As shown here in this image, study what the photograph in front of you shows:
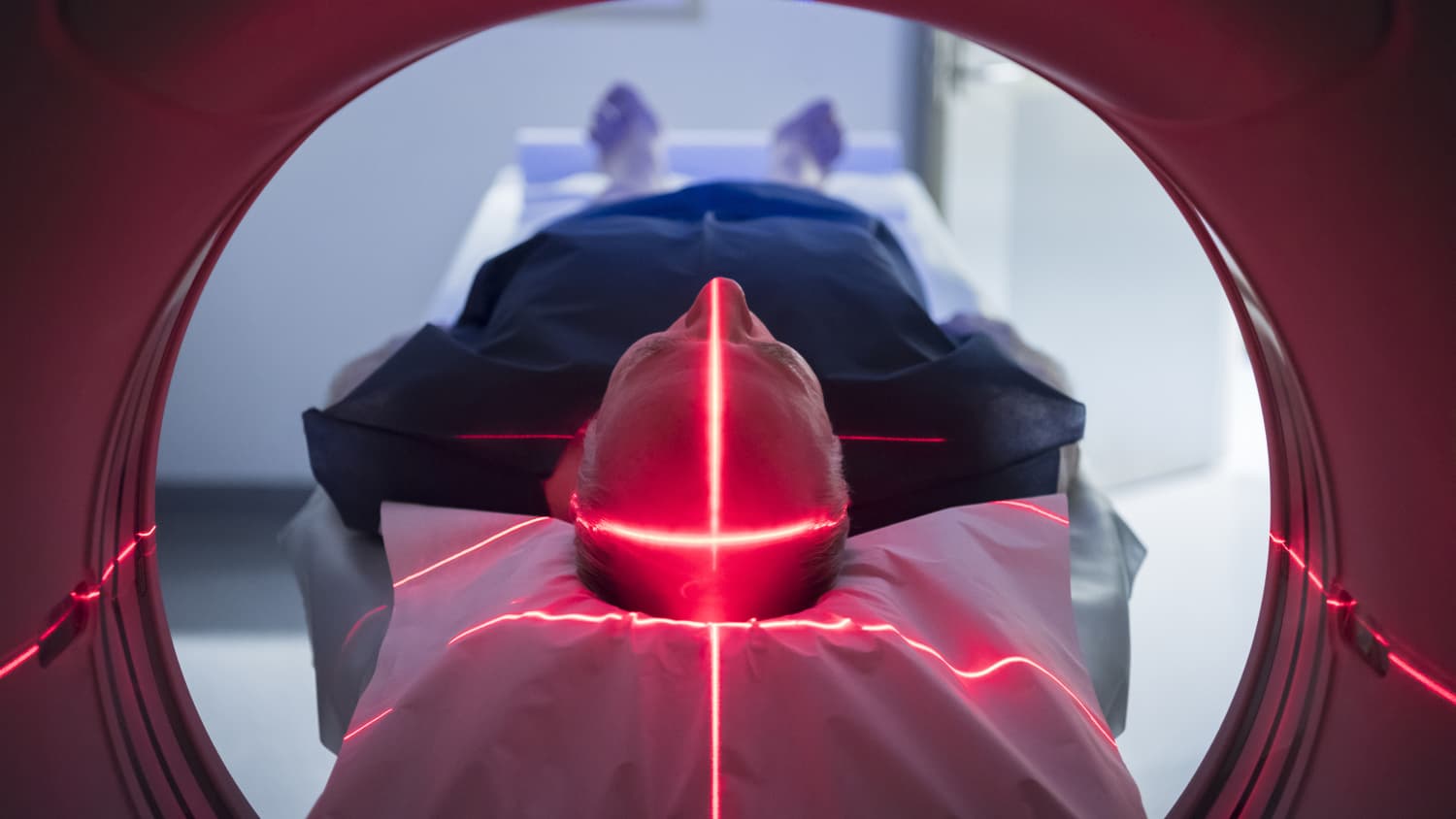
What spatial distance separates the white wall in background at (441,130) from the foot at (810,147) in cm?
112

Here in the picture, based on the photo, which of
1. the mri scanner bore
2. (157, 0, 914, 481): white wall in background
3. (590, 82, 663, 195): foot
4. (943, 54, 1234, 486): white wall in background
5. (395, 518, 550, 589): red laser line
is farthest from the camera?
(157, 0, 914, 481): white wall in background

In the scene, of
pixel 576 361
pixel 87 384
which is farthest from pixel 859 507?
pixel 87 384

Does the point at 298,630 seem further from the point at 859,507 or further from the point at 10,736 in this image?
the point at 10,736

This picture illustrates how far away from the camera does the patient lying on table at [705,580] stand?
953 mm

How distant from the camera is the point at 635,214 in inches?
88.5

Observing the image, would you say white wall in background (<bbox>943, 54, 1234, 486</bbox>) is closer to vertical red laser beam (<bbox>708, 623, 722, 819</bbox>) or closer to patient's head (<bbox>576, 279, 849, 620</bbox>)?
patient's head (<bbox>576, 279, 849, 620</bbox>)

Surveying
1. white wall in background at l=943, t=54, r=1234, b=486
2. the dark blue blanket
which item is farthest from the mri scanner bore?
white wall in background at l=943, t=54, r=1234, b=486

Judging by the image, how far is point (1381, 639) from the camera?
2.73ft

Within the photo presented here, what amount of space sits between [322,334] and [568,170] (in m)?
1.01

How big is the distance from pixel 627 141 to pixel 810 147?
0.47 metres

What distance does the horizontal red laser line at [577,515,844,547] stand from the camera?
1027 mm

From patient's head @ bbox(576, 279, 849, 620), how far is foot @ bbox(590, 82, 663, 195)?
1868 millimetres

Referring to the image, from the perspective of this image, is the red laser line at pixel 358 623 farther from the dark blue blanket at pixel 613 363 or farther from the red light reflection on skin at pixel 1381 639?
the red light reflection on skin at pixel 1381 639

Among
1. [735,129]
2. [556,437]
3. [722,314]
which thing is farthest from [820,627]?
[735,129]
